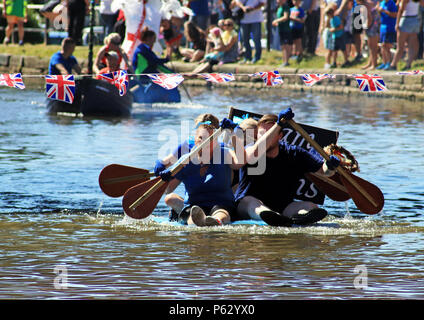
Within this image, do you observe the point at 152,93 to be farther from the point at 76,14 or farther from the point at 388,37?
the point at 76,14

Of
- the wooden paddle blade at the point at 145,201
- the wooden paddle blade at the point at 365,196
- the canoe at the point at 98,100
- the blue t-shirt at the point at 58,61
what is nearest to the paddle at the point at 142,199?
the wooden paddle blade at the point at 145,201

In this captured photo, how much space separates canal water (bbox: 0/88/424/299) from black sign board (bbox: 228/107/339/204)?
14.9 inches

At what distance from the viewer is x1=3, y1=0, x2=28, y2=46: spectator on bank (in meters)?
30.5

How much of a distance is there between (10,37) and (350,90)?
1257cm

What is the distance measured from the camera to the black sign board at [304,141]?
34.2 ft

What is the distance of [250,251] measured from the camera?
888 centimetres

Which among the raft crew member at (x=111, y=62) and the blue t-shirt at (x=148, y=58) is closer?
the raft crew member at (x=111, y=62)

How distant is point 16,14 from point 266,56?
25.9 feet

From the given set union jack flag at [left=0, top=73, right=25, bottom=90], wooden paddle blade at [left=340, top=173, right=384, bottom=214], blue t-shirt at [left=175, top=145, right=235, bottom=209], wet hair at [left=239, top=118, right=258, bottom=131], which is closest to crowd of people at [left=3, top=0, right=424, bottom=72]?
union jack flag at [left=0, top=73, right=25, bottom=90]

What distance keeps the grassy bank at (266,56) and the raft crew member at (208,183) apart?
1337 centimetres

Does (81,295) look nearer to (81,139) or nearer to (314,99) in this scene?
(81,139)

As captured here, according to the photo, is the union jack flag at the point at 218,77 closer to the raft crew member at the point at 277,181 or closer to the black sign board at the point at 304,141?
the black sign board at the point at 304,141

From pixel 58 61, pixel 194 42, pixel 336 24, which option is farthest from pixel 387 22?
pixel 58 61

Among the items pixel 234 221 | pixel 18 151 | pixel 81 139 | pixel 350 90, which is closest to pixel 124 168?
pixel 234 221
